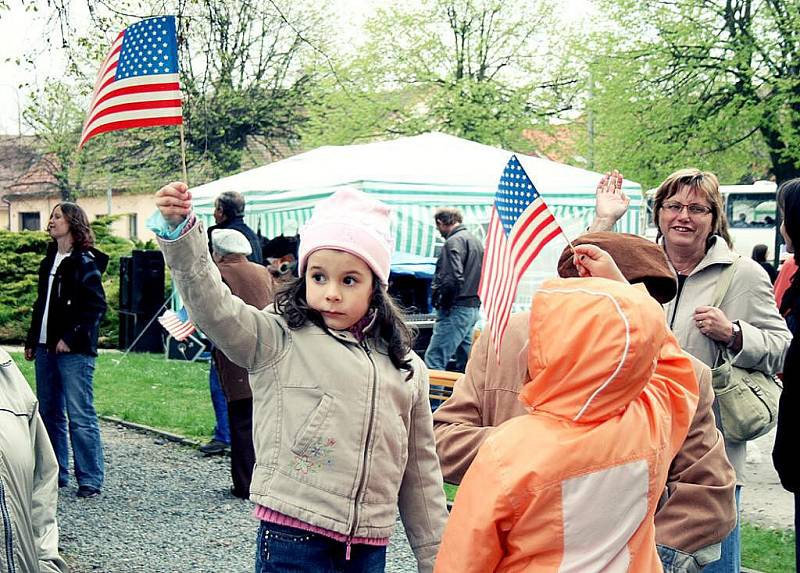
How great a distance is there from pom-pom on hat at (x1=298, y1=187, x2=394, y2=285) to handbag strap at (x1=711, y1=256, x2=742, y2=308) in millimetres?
1439

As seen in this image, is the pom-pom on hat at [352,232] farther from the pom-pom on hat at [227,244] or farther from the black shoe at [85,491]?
the black shoe at [85,491]

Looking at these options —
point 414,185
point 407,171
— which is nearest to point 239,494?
point 414,185

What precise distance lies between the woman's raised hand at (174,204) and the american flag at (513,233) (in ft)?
3.30

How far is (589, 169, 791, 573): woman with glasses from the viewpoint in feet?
12.3

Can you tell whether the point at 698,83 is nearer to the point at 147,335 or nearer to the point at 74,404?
the point at 147,335

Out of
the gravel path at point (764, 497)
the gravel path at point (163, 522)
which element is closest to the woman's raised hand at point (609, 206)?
the gravel path at point (163, 522)

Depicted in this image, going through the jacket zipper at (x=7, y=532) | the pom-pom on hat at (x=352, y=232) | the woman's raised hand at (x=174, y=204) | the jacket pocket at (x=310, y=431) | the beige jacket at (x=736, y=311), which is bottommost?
the jacket zipper at (x=7, y=532)

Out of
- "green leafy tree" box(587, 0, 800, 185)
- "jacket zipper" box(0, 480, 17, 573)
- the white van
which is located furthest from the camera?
the white van

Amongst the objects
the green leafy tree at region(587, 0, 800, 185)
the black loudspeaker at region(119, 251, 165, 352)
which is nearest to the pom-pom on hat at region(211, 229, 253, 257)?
the black loudspeaker at region(119, 251, 165, 352)

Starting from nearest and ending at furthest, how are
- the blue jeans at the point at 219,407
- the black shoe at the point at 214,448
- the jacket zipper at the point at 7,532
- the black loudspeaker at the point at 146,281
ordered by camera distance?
the jacket zipper at the point at 7,532, the blue jeans at the point at 219,407, the black shoe at the point at 214,448, the black loudspeaker at the point at 146,281

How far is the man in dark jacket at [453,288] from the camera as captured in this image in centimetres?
1112

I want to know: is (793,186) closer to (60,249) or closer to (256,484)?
(256,484)

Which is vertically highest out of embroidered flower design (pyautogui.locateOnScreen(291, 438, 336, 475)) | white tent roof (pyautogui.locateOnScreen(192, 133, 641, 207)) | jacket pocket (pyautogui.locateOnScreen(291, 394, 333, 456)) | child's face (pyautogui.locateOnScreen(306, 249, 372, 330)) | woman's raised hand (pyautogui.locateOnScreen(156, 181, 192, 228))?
white tent roof (pyautogui.locateOnScreen(192, 133, 641, 207))

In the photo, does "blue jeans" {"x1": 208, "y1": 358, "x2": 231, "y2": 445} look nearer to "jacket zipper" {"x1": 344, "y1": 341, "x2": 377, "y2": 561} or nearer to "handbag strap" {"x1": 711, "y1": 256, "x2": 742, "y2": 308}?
"handbag strap" {"x1": 711, "y1": 256, "x2": 742, "y2": 308}
